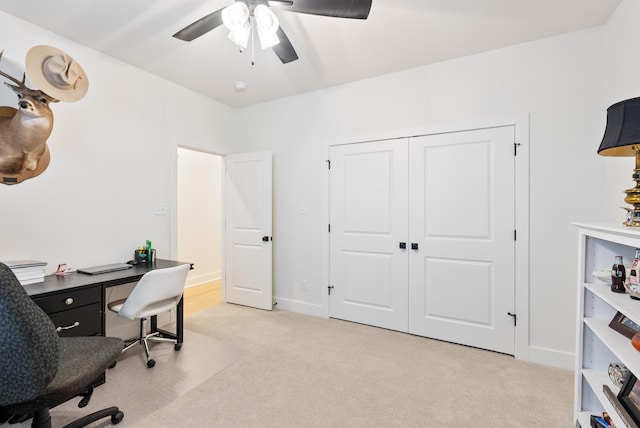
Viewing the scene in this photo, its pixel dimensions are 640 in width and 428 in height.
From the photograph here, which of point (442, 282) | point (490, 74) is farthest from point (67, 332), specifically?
point (490, 74)

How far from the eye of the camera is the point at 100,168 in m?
2.58

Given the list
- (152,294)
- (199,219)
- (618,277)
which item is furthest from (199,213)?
(618,277)

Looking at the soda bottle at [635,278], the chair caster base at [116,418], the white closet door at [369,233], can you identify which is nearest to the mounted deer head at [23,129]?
the chair caster base at [116,418]

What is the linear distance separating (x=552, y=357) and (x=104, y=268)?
3.76 meters

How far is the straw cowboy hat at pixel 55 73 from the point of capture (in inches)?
75.7

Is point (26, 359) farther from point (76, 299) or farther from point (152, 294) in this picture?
point (152, 294)

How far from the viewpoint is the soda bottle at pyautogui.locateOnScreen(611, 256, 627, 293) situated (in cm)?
136

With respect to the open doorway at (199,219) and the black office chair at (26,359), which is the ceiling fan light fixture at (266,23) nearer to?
the black office chair at (26,359)

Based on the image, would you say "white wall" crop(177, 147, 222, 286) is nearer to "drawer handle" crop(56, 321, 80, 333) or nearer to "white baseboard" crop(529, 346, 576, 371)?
"drawer handle" crop(56, 321, 80, 333)

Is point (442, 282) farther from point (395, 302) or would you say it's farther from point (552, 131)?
point (552, 131)

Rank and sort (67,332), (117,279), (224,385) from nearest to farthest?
(67,332) → (224,385) → (117,279)

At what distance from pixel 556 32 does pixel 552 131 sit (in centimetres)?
76

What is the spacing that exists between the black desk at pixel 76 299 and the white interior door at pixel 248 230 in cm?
155

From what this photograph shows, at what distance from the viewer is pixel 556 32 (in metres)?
2.25
